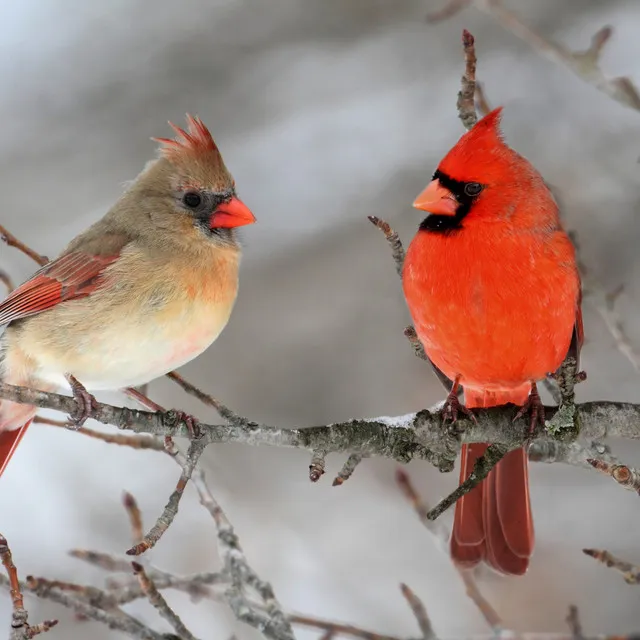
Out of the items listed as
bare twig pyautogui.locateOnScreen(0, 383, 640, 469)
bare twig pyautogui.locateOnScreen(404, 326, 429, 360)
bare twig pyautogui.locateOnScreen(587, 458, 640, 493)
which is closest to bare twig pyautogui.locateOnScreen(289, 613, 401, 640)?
bare twig pyautogui.locateOnScreen(0, 383, 640, 469)

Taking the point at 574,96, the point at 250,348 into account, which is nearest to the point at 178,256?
the point at 250,348

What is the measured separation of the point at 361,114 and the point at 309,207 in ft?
2.23

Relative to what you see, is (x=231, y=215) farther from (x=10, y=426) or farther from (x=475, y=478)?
(x=475, y=478)

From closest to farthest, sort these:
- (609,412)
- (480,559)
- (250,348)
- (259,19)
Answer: (609,412) → (480,559) → (250,348) → (259,19)

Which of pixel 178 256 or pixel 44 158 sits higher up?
pixel 44 158

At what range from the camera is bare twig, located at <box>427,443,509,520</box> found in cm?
236

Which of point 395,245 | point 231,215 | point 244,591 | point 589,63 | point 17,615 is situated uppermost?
point 589,63

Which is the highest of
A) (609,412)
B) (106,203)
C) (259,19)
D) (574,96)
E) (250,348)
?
(259,19)

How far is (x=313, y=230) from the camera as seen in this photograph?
17.6 ft

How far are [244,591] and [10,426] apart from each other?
0.96 meters

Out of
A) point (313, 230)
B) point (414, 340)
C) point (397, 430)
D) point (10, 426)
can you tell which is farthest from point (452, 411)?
point (313, 230)

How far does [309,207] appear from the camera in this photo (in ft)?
18.1

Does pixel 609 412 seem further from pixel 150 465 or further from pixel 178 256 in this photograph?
pixel 150 465

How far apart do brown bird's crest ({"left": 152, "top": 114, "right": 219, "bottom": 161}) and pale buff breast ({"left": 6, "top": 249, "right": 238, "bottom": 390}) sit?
1.05 ft
